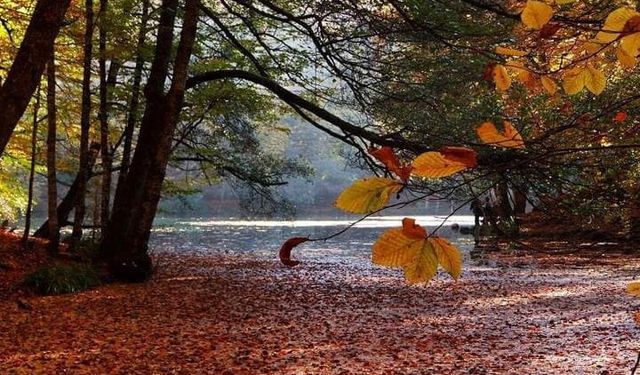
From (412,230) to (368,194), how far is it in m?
0.06

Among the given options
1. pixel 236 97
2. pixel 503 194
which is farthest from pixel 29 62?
pixel 236 97

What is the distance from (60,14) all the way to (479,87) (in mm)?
7286

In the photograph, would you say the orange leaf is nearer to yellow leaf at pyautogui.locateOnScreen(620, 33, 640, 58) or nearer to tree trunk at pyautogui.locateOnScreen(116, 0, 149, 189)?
yellow leaf at pyautogui.locateOnScreen(620, 33, 640, 58)

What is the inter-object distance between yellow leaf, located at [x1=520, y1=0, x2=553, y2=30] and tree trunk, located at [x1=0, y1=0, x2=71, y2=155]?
3350mm

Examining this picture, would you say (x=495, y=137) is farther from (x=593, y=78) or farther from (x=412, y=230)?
(x=593, y=78)

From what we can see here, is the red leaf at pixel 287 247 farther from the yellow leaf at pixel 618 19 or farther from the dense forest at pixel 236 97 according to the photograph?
the dense forest at pixel 236 97

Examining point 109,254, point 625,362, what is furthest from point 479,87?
point 109,254

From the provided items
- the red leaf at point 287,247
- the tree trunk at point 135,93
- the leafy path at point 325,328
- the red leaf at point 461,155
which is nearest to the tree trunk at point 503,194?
the red leaf at point 461,155

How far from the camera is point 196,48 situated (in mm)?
10891

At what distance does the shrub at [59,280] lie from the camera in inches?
306

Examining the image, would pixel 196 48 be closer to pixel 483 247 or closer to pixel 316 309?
pixel 316 309

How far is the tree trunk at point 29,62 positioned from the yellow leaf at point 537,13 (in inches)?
132

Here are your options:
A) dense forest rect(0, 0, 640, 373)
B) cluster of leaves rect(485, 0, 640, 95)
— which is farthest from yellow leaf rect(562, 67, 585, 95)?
dense forest rect(0, 0, 640, 373)

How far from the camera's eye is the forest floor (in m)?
4.71
